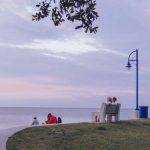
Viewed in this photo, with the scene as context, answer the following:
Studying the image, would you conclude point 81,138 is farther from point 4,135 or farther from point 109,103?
point 109,103

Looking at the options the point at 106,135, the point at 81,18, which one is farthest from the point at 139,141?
the point at 81,18

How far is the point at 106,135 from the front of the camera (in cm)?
2492

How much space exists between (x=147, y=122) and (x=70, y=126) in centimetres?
645

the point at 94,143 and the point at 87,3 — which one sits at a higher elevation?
the point at 87,3

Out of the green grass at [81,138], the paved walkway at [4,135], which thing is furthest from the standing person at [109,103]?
the paved walkway at [4,135]

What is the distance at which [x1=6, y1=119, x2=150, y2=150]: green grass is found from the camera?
858 inches

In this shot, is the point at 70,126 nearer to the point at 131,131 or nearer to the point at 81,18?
the point at 131,131

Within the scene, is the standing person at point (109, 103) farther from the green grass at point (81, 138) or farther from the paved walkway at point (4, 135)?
the paved walkway at point (4, 135)

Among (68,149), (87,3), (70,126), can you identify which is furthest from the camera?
(70,126)

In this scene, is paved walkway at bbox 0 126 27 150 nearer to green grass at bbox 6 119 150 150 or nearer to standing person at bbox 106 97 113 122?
green grass at bbox 6 119 150 150

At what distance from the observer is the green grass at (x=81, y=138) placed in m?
21.8

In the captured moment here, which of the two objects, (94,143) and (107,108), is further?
(107,108)

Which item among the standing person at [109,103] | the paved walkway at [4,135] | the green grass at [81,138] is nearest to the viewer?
the paved walkway at [4,135]

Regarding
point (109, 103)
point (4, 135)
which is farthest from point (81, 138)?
point (109, 103)
